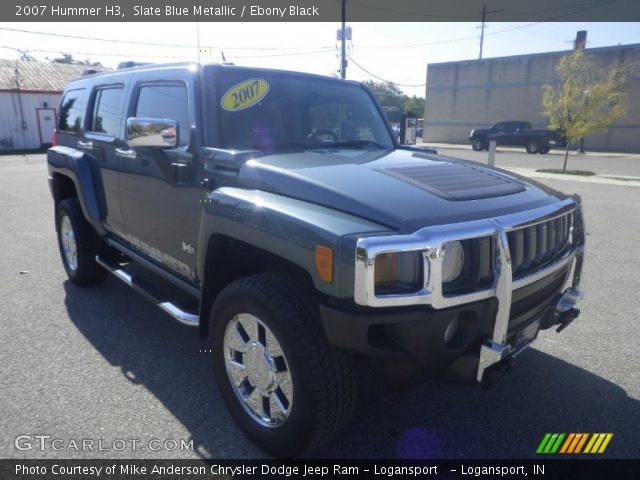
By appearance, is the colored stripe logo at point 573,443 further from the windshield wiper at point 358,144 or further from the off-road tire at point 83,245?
the off-road tire at point 83,245

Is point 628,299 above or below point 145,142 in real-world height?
below

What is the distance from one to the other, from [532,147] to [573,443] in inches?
1144

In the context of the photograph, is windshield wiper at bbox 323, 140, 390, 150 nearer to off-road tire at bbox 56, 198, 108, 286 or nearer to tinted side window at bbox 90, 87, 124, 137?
tinted side window at bbox 90, 87, 124, 137

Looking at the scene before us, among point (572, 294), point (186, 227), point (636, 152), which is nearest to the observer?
point (572, 294)

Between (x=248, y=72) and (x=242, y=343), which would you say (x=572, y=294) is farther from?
(x=248, y=72)

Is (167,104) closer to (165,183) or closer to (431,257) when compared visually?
(165,183)

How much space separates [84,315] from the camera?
4242mm

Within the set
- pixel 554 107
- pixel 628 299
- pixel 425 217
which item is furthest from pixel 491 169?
pixel 554 107

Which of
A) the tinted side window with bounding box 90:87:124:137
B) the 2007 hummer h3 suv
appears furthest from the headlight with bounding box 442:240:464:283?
the tinted side window with bounding box 90:87:124:137

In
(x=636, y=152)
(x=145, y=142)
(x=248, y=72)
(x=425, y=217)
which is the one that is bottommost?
(x=636, y=152)

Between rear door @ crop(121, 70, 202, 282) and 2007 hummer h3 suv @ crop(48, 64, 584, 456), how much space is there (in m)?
0.01

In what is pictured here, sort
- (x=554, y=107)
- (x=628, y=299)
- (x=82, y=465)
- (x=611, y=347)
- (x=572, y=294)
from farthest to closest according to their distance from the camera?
(x=554, y=107) → (x=628, y=299) → (x=611, y=347) → (x=572, y=294) → (x=82, y=465)

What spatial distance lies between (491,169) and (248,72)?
1.74m

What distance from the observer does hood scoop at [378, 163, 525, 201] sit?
248cm
